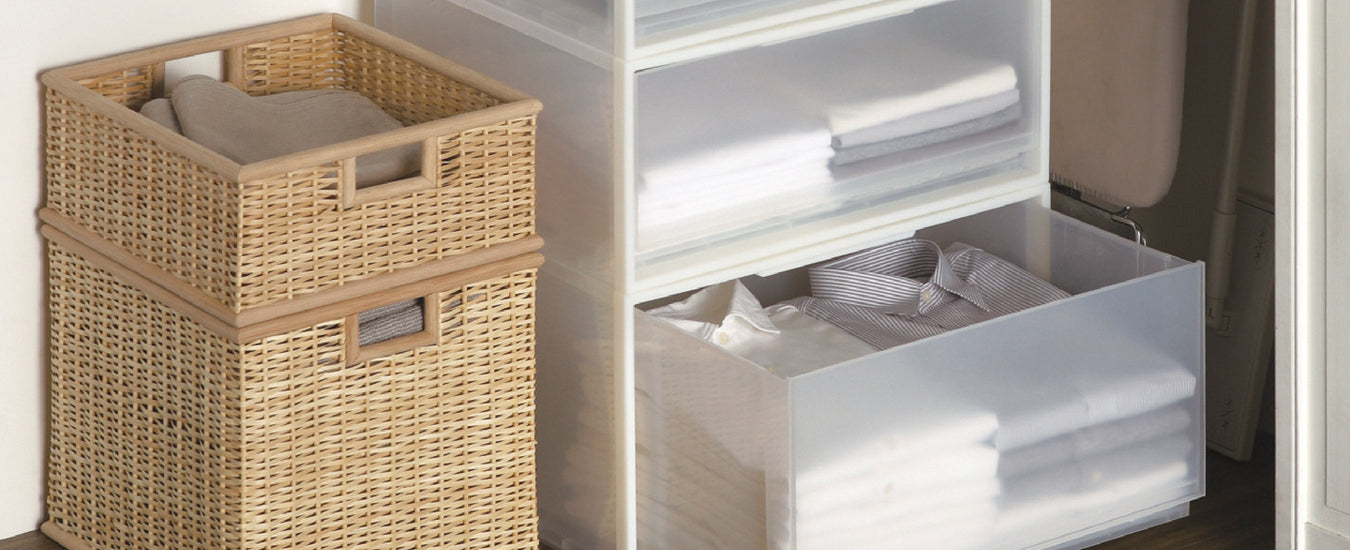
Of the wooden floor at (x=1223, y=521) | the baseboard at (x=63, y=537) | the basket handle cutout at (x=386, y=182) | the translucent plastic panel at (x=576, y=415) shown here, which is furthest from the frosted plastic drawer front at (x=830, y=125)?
the baseboard at (x=63, y=537)

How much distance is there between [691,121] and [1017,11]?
1.58 feet

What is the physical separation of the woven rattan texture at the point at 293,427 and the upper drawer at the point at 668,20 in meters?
0.27

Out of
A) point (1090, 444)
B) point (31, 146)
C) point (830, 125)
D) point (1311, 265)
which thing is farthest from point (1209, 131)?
point (31, 146)

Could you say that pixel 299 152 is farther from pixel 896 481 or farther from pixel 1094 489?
pixel 1094 489

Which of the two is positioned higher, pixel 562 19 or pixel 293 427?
pixel 562 19

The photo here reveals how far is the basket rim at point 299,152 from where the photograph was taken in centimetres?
173

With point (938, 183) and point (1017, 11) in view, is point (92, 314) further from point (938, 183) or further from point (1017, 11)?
point (1017, 11)

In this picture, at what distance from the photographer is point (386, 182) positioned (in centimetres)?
189

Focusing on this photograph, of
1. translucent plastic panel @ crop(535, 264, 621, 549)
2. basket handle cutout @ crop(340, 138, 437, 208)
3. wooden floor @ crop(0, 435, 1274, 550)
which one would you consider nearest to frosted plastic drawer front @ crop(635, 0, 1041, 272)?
translucent plastic panel @ crop(535, 264, 621, 549)

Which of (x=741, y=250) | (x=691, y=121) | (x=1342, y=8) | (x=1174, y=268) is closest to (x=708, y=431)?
(x=741, y=250)

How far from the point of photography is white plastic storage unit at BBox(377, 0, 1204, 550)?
196 centimetres

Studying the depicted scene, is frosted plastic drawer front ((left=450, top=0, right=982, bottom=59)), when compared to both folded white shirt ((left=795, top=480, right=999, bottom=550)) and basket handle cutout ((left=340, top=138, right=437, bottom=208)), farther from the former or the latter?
folded white shirt ((left=795, top=480, right=999, bottom=550))

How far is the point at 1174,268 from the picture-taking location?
2.17 meters

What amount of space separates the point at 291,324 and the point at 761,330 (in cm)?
64
